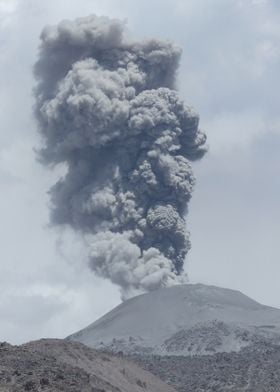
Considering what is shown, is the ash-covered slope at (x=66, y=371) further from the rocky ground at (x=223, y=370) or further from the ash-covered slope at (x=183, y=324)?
the ash-covered slope at (x=183, y=324)

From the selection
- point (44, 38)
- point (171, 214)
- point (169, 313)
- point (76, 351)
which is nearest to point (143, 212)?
point (171, 214)

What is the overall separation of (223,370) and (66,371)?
75.8 ft

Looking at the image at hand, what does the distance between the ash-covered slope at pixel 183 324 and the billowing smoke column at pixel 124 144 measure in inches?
117

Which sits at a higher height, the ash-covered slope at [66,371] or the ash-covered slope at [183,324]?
the ash-covered slope at [183,324]

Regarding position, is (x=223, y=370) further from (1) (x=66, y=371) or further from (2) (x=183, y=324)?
(1) (x=66, y=371)

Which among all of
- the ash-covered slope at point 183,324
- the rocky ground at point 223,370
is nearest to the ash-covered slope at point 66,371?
the rocky ground at point 223,370

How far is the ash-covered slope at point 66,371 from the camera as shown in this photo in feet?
215

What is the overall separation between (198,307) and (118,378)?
31580mm

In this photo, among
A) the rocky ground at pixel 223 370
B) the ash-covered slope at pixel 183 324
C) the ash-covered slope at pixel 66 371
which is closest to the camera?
the ash-covered slope at pixel 66 371

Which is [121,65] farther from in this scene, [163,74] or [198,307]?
[198,307]

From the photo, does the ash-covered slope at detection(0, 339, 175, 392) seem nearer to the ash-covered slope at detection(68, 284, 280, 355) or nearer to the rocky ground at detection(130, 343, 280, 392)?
the rocky ground at detection(130, 343, 280, 392)

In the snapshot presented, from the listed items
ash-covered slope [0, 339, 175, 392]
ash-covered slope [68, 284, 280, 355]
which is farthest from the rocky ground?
ash-covered slope [0, 339, 175, 392]

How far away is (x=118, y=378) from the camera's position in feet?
263

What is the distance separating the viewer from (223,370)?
298 ft
